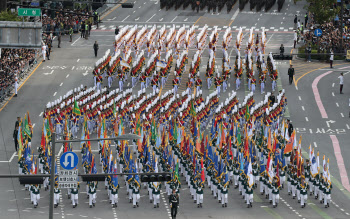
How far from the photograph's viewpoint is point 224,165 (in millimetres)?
52625

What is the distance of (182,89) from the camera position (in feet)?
252

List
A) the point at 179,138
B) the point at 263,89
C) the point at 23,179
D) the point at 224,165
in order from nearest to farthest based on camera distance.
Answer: the point at 23,179 → the point at 224,165 → the point at 179,138 → the point at 263,89

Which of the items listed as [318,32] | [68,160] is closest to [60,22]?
[318,32]

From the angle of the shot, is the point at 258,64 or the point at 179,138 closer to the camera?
the point at 179,138

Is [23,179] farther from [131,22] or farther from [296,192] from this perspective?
[131,22]

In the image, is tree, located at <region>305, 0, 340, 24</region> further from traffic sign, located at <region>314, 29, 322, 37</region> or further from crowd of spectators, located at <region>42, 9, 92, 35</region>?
crowd of spectators, located at <region>42, 9, 92, 35</region>

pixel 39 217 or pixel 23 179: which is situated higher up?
pixel 23 179

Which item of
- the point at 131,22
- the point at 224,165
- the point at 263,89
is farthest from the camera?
the point at 131,22

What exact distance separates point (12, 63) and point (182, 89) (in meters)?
12.7

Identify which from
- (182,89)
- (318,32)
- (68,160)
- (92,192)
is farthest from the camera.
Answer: (318,32)

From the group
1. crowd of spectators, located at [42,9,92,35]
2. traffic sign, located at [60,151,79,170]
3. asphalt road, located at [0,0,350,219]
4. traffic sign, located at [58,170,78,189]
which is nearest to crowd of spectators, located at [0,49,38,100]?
asphalt road, located at [0,0,350,219]

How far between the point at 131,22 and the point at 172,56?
2321cm

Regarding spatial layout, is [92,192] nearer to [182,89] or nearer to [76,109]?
[76,109]

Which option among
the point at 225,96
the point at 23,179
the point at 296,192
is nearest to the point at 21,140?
the point at 296,192
